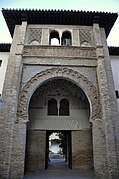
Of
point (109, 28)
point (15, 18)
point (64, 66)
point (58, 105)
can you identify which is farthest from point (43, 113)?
point (109, 28)

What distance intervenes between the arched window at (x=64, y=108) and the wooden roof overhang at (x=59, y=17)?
4.99 metres

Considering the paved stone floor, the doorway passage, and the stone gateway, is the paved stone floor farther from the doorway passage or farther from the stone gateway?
the doorway passage

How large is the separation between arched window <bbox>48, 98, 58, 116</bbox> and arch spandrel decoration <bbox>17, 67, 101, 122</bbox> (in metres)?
2.43

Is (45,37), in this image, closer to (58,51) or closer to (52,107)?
(58,51)

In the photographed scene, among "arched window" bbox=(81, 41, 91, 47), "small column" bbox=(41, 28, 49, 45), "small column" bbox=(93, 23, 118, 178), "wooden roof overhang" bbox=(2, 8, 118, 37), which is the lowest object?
"small column" bbox=(93, 23, 118, 178)

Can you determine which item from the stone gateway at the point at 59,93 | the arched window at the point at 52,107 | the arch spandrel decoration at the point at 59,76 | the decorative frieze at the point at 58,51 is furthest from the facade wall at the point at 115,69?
the arched window at the point at 52,107

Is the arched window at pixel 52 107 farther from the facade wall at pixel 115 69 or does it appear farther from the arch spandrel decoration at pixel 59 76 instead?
Result: the facade wall at pixel 115 69

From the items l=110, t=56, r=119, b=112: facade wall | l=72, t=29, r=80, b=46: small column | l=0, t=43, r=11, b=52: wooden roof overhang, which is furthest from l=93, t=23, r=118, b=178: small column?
l=0, t=43, r=11, b=52: wooden roof overhang

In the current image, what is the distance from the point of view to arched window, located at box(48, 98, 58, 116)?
10.7m

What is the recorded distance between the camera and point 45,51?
381 inches

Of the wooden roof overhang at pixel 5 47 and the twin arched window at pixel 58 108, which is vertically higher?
the wooden roof overhang at pixel 5 47

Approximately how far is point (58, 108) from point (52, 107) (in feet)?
1.36

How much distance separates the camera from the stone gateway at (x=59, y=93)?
769cm

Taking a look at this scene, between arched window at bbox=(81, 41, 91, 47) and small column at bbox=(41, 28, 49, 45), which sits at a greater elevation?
small column at bbox=(41, 28, 49, 45)
